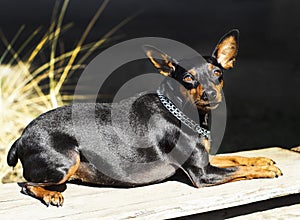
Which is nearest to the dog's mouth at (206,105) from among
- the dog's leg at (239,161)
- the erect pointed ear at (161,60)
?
the erect pointed ear at (161,60)

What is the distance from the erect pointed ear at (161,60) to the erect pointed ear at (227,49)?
0.23 meters

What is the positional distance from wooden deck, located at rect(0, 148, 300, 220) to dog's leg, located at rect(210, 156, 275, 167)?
13 centimetres

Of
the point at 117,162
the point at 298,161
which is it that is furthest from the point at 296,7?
the point at 117,162

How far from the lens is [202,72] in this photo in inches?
99.8

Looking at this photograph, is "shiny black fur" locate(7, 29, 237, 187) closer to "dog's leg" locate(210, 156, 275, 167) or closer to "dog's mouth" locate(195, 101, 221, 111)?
"dog's mouth" locate(195, 101, 221, 111)

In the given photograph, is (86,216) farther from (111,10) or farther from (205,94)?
(111,10)

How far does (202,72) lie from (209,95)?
0.42ft

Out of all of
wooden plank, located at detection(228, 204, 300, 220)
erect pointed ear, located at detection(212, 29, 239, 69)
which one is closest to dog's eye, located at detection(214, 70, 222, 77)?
erect pointed ear, located at detection(212, 29, 239, 69)

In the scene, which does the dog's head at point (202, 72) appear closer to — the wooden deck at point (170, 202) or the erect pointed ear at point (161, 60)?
the erect pointed ear at point (161, 60)

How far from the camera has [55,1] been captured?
220 inches

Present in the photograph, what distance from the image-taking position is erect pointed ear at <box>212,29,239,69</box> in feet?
8.68

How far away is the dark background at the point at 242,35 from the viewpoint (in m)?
5.52

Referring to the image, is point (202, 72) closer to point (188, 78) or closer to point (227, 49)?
point (188, 78)

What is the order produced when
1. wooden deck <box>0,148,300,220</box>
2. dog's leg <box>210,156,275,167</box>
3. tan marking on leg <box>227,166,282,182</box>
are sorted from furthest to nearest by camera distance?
1. dog's leg <box>210,156,275,167</box>
2. tan marking on leg <box>227,166,282,182</box>
3. wooden deck <box>0,148,300,220</box>
